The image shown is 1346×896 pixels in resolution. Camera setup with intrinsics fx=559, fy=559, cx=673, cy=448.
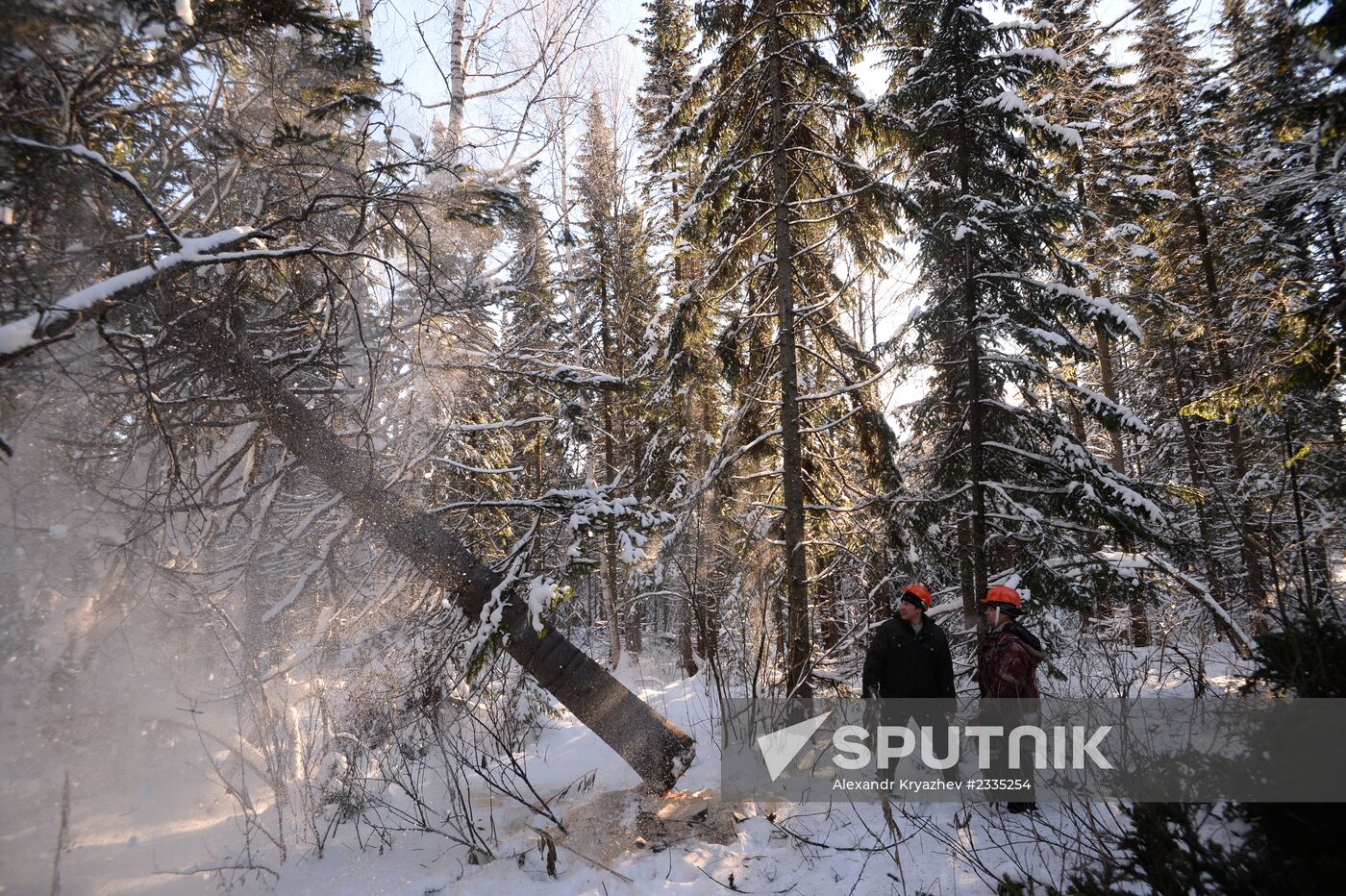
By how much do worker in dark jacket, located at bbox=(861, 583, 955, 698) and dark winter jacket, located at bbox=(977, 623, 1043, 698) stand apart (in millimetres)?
362

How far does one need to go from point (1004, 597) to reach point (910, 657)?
0.98 metres

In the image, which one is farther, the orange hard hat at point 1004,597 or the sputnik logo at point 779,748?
the sputnik logo at point 779,748

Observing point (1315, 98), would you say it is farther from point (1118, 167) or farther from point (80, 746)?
point (80, 746)

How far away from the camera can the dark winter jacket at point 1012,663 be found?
4867 millimetres

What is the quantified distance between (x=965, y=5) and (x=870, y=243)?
9.93 feet

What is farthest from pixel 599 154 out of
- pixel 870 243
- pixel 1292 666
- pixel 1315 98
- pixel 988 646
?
pixel 1292 666

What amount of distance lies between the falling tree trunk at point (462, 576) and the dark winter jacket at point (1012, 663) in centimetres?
302

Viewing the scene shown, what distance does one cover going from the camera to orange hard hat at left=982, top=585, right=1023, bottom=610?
16.3 feet

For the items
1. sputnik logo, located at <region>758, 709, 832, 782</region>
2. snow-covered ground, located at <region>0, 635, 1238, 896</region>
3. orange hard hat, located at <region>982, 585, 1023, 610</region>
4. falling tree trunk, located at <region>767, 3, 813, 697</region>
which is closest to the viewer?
snow-covered ground, located at <region>0, 635, 1238, 896</region>

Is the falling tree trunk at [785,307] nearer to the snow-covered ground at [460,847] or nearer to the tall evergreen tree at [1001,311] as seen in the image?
the tall evergreen tree at [1001,311]

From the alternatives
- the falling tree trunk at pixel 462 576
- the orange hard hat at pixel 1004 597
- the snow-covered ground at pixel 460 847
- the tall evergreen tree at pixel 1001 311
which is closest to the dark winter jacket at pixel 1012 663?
the orange hard hat at pixel 1004 597

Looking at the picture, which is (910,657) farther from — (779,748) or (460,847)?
(460,847)

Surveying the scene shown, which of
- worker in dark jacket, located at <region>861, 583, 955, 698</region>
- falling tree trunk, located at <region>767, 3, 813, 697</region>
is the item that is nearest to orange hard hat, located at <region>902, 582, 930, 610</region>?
worker in dark jacket, located at <region>861, 583, 955, 698</region>

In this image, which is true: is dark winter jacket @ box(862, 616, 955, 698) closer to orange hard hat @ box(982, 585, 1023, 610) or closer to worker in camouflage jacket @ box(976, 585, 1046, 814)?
worker in camouflage jacket @ box(976, 585, 1046, 814)
